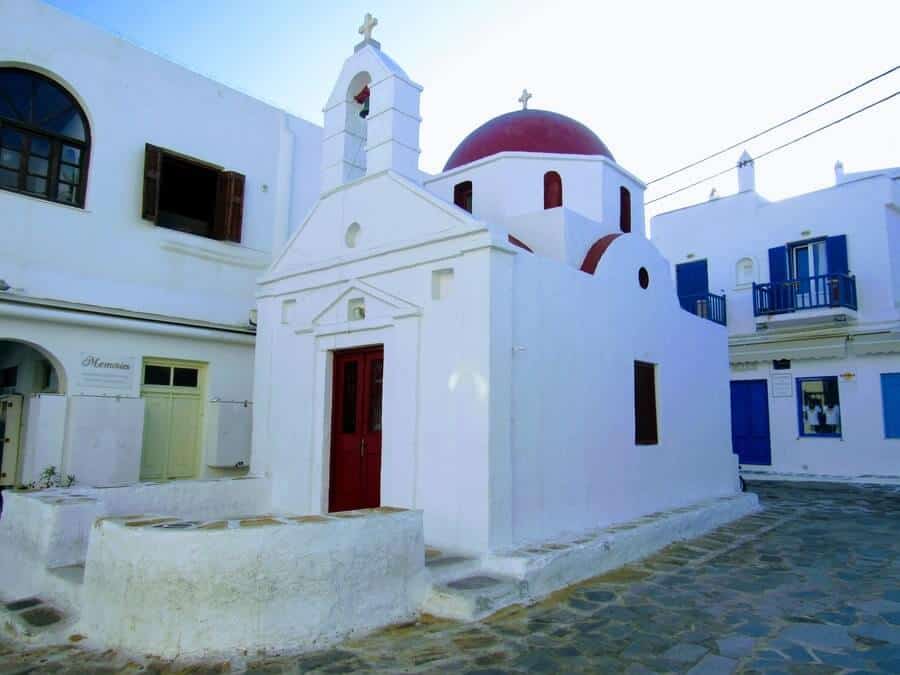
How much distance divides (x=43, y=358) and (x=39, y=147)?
3.12 meters

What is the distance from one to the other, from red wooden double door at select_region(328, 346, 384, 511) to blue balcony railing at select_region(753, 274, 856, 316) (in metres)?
12.0

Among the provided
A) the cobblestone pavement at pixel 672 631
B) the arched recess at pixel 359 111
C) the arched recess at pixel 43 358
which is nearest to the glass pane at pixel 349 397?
the arched recess at pixel 359 111

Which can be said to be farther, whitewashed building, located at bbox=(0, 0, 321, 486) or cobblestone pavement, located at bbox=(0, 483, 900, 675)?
whitewashed building, located at bbox=(0, 0, 321, 486)

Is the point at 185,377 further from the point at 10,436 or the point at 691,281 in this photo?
the point at 691,281

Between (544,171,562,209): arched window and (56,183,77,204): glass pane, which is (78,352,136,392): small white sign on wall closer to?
(56,183,77,204): glass pane

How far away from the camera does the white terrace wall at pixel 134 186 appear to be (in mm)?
9059

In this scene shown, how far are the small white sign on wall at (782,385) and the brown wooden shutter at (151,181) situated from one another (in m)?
14.0

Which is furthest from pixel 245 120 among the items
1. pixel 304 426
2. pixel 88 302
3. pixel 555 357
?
pixel 555 357

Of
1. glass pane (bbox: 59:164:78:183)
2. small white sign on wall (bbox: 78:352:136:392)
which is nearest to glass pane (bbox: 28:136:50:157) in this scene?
glass pane (bbox: 59:164:78:183)

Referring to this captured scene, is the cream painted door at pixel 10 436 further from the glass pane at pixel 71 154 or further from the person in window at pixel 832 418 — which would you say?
the person in window at pixel 832 418

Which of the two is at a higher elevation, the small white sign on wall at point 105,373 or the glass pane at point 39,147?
the glass pane at point 39,147

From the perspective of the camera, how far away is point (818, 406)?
15742mm

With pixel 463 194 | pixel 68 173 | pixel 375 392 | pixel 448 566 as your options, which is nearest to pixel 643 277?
pixel 463 194

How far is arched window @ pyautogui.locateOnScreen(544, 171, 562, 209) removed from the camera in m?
9.48
